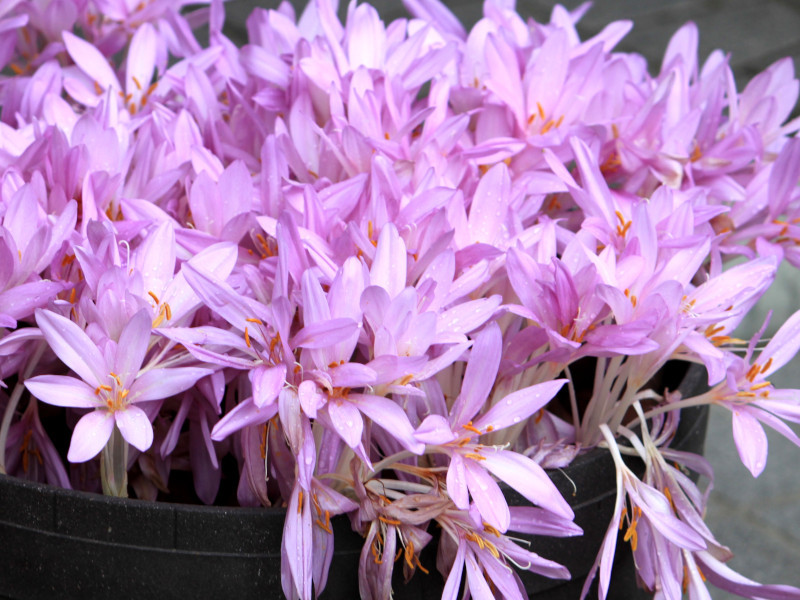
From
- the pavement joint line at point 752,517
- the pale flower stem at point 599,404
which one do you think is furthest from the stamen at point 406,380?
the pavement joint line at point 752,517

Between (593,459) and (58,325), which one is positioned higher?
(58,325)

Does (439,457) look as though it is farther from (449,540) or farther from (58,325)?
(58,325)

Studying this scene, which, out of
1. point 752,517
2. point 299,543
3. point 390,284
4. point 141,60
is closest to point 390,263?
point 390,284

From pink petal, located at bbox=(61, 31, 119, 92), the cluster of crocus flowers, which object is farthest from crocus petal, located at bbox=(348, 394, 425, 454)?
pink petal, located at bbox=(61, 31, 119, 92)

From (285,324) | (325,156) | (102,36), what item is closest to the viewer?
(285,324)

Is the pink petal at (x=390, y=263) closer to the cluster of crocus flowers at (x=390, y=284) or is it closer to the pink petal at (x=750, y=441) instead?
the cluster of crocus flowers at (x=390, y=284)

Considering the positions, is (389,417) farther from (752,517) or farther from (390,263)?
(752,517)

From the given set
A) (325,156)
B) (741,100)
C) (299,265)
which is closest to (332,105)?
(325,156)
